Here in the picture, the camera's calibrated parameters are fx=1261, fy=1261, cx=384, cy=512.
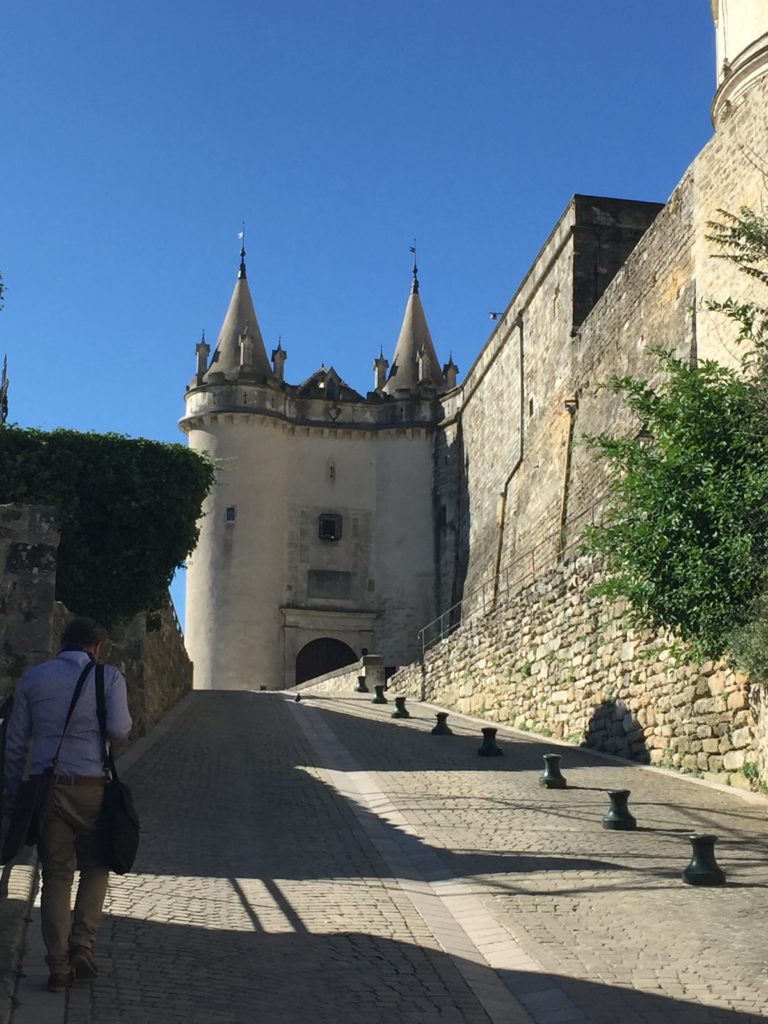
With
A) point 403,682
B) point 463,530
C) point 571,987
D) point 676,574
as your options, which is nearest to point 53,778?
point 571,987

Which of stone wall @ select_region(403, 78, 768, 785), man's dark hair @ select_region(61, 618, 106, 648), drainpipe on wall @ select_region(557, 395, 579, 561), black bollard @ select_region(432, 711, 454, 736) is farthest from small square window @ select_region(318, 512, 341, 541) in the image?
man's dark hair @ select_region(61, 618, 106, 648)

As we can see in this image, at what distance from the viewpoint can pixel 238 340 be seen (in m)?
43.9

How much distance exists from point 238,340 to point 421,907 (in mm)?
37502

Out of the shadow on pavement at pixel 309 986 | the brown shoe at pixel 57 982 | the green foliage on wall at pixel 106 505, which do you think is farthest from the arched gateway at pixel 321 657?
the brown shoe at pixel 57 982

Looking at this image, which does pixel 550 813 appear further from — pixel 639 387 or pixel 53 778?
pixel 53 778

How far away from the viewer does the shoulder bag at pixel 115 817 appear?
18.3ft

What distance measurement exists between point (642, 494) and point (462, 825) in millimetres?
4521

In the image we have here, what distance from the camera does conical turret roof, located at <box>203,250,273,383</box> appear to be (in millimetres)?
42812

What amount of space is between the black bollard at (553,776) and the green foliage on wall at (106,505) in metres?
7.12

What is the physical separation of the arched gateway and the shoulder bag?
3496cm

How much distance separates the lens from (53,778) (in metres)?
5.56

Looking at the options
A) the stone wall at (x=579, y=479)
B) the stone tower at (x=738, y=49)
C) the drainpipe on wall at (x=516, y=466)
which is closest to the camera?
the stone wall at (x=579, y=479)

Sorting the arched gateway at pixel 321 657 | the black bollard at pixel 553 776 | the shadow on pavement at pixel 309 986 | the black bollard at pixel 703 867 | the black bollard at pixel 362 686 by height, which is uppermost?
the arched gateway at pixel 321 657

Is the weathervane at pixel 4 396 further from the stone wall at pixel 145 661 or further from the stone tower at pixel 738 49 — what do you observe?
the stone tower at pixel 738 49
